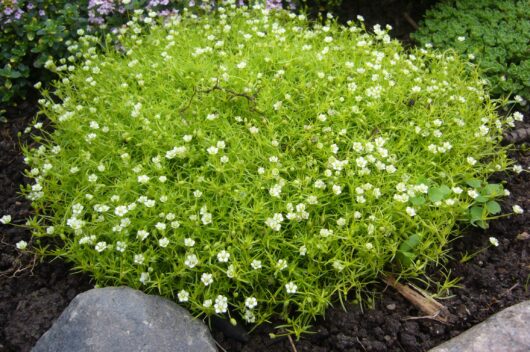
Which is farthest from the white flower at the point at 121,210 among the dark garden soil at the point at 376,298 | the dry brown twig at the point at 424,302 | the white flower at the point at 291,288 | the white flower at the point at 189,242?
the dry brown twig at the point at 424,302

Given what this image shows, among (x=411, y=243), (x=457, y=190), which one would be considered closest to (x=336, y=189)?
(x=411, y=243)

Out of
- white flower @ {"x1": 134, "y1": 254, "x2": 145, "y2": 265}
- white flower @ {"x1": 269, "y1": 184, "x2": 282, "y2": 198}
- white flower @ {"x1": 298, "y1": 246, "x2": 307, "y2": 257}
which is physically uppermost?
white flower @ {"x1": 269, "y1": 184, "x2": 282, "y2": 198}

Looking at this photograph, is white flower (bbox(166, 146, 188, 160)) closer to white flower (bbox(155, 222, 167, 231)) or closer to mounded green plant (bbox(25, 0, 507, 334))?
mounded green plant (bbox(25, 0, 507, 334))

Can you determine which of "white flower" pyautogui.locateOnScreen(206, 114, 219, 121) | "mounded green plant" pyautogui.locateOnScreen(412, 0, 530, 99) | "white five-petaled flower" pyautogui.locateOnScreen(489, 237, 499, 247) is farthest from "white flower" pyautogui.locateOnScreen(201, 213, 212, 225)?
"mounded green plant" pyautogui.locateOnScreen(412, 0, 530, 99)

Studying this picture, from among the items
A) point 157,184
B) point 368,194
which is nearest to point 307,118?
point 368,194

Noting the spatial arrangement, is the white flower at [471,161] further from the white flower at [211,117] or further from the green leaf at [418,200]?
the white flower at [211,117]

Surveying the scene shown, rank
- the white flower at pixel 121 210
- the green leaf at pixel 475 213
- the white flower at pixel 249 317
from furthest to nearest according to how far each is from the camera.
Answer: the green leaf at pixel 475 213, the white flower at pixel 121 210, the white flower at pixel 249 317

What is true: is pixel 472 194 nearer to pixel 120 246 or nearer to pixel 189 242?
pixel 189 242
